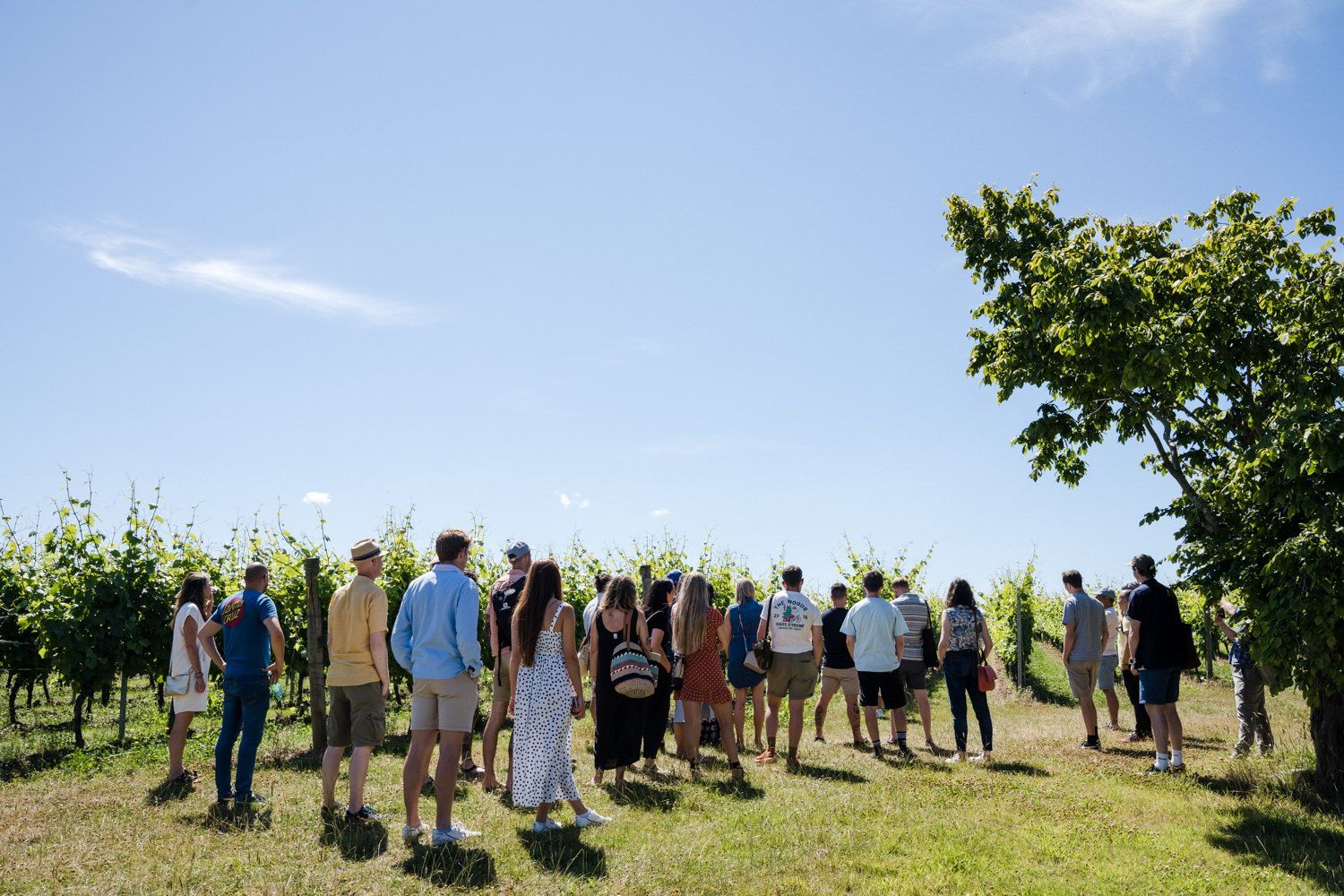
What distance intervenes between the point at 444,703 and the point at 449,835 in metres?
0.84

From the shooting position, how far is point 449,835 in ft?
18.4

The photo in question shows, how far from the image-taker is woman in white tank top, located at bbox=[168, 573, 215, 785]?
7633mm

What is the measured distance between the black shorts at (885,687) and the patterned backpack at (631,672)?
3.48 m

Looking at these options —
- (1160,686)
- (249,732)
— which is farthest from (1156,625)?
(249,732)

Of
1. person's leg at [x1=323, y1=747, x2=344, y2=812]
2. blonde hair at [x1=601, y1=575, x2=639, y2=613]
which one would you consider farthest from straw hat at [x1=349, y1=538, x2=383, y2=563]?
blonde hair at [x1=601, y1=575, x2=639, y2=613]

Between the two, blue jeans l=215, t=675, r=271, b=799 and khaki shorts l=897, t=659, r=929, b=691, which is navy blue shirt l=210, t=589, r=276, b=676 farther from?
khaki shorts l=897, t=659, r=929, b=691

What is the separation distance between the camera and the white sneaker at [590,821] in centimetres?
610

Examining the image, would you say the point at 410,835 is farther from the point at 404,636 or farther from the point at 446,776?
the point at 404,636

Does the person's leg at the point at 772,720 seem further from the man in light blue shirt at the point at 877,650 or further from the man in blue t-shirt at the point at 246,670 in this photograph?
the man in blue t-shirt at the point at 246,670

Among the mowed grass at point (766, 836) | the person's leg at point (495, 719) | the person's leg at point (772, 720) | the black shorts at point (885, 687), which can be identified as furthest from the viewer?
the black shorts at point (885, 687)

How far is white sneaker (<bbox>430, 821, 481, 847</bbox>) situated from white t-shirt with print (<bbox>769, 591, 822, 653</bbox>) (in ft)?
12.3

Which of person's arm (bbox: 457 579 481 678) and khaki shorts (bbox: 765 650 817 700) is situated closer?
person's arm (bbox: 457 579 481 678)

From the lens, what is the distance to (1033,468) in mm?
9336

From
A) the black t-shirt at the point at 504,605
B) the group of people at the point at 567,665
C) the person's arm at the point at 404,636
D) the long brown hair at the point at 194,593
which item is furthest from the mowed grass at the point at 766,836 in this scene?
the long brown hair at the point at 194,593
